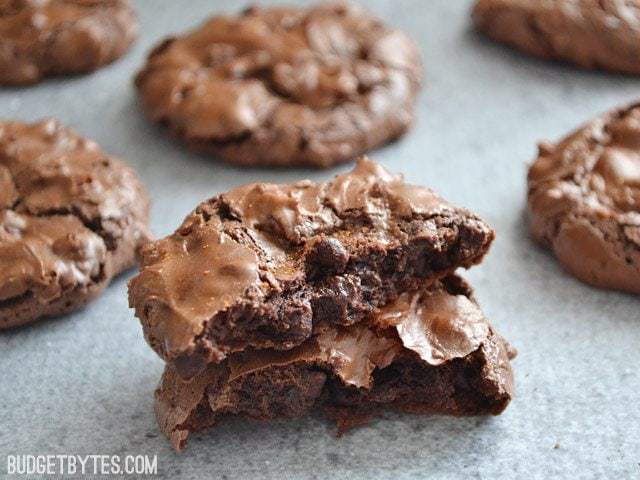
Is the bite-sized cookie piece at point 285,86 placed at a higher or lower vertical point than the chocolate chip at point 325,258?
lower

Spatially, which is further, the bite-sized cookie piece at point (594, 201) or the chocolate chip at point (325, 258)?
the bite-sized cookie piece at point (594, 201)

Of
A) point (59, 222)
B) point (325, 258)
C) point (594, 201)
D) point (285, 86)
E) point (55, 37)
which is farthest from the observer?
point (55, 37)

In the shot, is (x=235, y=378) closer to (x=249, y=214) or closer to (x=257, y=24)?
(x=249, y=214)

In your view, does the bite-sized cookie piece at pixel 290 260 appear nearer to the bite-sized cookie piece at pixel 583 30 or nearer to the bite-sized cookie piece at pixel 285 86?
the bite-sized cookie piece at pixel 285 86

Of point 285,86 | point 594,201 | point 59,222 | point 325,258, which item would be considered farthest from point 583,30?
point 59,222

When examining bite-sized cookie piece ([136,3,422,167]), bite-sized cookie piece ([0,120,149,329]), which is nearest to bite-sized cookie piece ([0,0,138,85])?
bite-sized cookie piece ([136,3,422,167])

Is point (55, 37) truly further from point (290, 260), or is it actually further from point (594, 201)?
point (594, 201)

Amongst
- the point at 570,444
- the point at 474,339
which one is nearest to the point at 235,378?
the point at 474,339

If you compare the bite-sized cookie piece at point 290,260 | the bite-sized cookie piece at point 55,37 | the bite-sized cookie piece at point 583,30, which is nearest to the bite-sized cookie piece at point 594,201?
the bite-sized cookie piece at point 290,260
